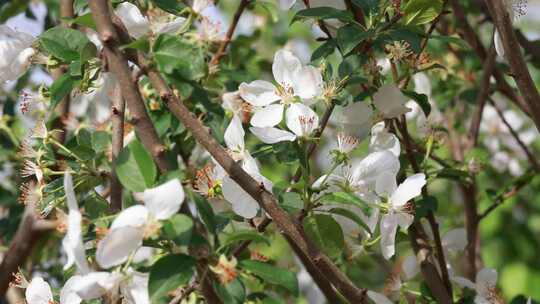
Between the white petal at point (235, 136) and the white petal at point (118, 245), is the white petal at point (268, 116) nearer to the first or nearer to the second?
the white petal at point (235, 136)

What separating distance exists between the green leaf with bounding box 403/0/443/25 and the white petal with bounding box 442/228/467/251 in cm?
42

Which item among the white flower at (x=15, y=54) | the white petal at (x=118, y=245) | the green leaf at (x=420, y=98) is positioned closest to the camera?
the white petal at (x=118, y=245)

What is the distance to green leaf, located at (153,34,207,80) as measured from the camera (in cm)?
101

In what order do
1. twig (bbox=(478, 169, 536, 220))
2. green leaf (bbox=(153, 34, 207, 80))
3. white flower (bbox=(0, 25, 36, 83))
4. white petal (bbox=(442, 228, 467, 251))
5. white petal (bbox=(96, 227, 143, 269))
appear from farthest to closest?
twig (bbox=(478, 169, 536, 220)), white petal (bbox=(442, 228, 467, 251)), white flower (bbox=(0, 25, 36, 83)), green leaf (bbox=(153, 34, 207, 80)), white petal (bbox=(96, 227, 143, 269))

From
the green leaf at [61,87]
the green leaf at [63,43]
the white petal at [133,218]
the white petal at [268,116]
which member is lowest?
the white petal at [268,116]

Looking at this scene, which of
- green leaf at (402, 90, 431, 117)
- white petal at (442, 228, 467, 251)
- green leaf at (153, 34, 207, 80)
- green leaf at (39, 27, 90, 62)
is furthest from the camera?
white petal at (442, 228, 467, 251)

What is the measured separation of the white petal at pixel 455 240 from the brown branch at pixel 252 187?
45cm


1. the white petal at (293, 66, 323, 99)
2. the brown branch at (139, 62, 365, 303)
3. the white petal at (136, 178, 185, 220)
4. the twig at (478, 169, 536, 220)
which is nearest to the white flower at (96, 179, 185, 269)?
the white petal at (136, 178, 185, 220)

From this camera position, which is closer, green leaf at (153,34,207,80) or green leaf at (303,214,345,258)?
green leaf at (153,34,207,80)

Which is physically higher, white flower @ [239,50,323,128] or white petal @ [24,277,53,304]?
→ white flower @ [239,50,323,128]

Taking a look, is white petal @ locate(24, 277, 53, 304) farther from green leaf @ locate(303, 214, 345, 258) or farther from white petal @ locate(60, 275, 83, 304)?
green leaf @ locate(303, 214, 345, 258)

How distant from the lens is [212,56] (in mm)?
1649

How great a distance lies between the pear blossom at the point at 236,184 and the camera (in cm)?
110

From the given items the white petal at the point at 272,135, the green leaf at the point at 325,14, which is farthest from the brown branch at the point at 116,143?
the green leaf at the point at 325,14
